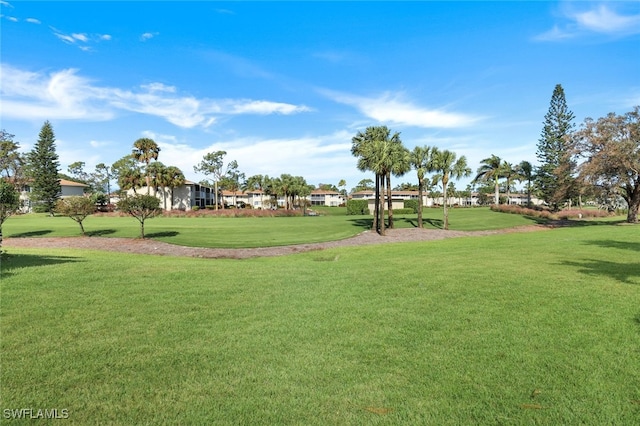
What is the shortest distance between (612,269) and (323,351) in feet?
35.8

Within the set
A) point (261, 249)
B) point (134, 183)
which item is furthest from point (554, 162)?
point (134, 183)

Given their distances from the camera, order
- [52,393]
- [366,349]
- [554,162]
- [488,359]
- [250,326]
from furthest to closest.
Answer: [554,162]
[250,326]
[366,349]
[488,359]
[52,393]

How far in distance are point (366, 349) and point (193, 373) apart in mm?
2508

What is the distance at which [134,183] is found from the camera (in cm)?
7512

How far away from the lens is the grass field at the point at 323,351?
12.7 ft

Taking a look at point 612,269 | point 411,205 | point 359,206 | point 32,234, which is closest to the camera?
point 612,269

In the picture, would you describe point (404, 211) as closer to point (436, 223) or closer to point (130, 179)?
point (436, 223)

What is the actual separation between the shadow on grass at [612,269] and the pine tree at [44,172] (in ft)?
300

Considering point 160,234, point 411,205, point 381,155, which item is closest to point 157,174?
point 160,234

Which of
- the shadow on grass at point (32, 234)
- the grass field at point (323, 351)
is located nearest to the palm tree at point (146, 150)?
the shadow on grass at point (32, 234)

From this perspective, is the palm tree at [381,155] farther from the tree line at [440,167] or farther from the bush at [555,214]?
the bush at [555,214]

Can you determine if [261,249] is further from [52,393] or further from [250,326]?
[52,393]

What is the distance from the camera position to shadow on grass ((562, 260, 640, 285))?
31.8 ft

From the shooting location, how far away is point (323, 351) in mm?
5371
